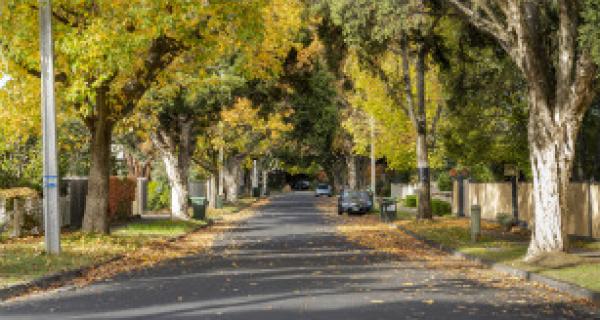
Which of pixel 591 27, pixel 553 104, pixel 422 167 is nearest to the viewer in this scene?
pixel 591 27

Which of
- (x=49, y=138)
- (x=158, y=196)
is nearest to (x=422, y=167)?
(x=158, y=196)

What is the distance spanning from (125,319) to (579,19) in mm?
12377

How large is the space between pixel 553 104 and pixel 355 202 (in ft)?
105

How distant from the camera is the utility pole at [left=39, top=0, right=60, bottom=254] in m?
21.2

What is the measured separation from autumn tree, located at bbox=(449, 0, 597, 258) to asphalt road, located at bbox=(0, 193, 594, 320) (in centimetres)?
303

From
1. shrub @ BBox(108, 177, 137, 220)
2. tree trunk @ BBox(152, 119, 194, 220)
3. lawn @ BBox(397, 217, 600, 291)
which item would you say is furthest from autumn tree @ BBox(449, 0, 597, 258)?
tree trunk @ BBox(152, 119, 194, 220)

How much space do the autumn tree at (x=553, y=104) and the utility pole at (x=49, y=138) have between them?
33.3 feet

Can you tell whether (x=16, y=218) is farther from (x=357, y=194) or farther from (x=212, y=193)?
(x=212, y=193)

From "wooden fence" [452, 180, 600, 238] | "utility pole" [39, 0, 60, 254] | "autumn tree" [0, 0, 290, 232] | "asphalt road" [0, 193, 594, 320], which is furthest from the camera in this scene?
"wooden fence" [452, 180, 600, 238]

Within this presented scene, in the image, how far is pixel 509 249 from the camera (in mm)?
22969

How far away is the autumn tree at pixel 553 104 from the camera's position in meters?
19.5

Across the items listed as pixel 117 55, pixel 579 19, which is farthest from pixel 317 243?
pixel 579 19

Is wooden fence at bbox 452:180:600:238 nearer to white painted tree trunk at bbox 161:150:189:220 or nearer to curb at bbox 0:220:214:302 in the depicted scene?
curb at bbox 0:220:214:302

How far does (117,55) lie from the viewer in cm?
2211
